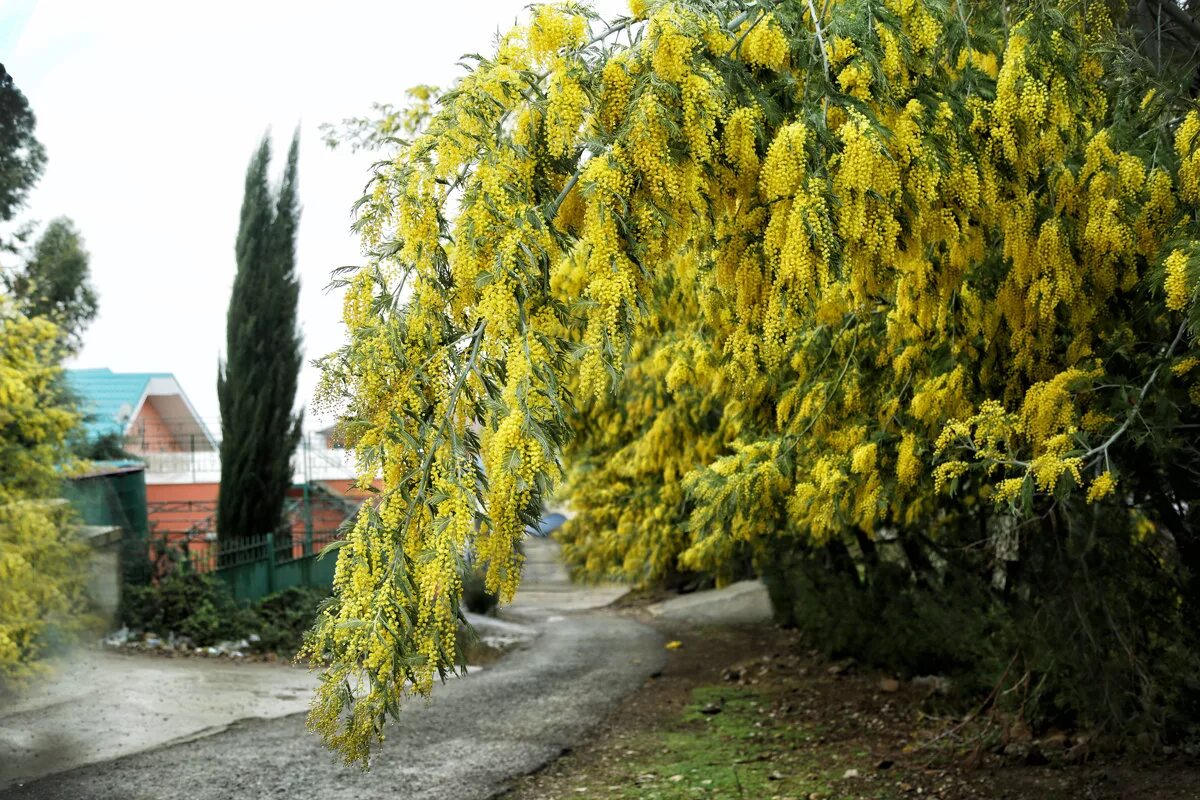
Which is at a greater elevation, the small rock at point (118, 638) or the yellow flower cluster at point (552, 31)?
the yellow flower cluster at point (552, 31)

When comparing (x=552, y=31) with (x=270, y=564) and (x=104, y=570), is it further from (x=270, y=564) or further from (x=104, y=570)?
(x=270, y=564)

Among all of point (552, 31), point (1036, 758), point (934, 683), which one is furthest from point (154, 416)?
point (552, 31)

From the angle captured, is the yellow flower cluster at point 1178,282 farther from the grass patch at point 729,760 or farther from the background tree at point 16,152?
the background tree at point 16,152

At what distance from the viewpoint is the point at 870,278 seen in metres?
4.66

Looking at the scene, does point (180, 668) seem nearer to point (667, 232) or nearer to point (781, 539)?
point (781, 539)

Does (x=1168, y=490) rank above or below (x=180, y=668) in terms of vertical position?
above

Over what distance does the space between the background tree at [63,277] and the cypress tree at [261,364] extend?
69.5 inches

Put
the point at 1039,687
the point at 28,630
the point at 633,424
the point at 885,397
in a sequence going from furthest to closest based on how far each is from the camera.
→ 1. the point at 633,424
2. the point at 28,630
3. the point at 1039,687
4. the point at 885,397

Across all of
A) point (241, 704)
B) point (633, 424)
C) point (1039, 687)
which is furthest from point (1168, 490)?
point (241, 704)

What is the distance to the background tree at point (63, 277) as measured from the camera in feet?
41.7

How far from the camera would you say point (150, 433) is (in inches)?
860

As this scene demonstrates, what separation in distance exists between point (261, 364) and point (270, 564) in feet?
8.14

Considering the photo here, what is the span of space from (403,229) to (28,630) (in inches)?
249

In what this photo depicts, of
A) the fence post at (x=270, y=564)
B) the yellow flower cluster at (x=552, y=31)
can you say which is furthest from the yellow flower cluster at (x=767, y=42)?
the fence post at (x=270, y=564)
